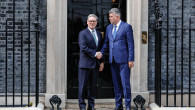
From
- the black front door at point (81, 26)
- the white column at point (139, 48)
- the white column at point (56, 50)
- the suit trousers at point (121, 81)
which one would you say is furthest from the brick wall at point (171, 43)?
the white column at point (56, 50)

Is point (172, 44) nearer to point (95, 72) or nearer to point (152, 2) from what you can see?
point (152, 2)

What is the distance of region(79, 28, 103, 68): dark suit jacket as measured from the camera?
5.13 metres

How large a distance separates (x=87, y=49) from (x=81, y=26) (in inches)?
55.3

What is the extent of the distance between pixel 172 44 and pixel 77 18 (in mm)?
1973

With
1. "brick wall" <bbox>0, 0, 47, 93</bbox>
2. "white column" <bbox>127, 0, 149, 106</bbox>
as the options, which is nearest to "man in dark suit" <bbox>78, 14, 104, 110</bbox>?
"white column" <bbox>127, 0, 149, 106</bbox>

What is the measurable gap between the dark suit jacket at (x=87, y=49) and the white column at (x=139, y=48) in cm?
108

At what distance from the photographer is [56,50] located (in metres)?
6.00

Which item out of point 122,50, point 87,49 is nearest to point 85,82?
point 87,49

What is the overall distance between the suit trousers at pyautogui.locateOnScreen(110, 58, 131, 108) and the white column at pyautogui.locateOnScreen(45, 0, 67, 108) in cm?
126

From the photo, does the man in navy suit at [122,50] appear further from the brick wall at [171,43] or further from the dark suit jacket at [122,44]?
the brick wall at [171,43]

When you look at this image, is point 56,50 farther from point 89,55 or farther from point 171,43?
point 171,43

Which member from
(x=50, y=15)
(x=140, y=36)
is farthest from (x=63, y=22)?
(x=140, y=36)

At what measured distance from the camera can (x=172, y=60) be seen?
6.18m

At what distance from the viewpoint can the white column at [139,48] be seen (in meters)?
6.04
